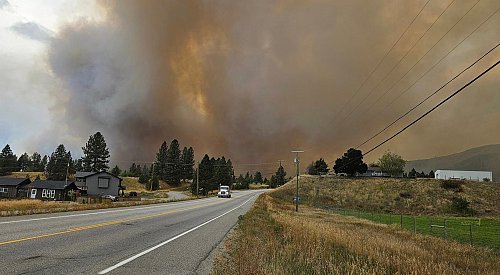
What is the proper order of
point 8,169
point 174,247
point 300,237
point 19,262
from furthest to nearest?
1. point 8,169
2. point 300,237
3. point 174,247
4. point 19,262

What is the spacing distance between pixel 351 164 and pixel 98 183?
2949 inches

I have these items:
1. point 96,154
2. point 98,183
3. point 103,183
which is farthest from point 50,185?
point 96,154

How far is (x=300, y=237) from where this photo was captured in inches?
651

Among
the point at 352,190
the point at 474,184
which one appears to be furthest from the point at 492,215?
the point at 352,190

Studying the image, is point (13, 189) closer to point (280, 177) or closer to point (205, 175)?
point (205, 175)

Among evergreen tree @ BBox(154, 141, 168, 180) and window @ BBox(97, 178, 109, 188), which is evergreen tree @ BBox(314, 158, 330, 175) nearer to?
evergreen tree @ BBox(154, 141, 168, 180)

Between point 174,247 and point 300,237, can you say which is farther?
point 300,237

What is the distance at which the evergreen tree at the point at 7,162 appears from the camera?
14450 centimetres

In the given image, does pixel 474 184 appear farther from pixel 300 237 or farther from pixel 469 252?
pixel 300 237

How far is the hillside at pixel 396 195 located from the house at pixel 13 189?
6310 cm

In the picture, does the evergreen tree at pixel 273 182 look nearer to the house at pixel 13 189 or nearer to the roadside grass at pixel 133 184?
the roadside grass at pixel 133 184

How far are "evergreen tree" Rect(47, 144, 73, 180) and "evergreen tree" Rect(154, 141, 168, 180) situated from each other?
3435 centimetres

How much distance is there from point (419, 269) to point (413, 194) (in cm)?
8965

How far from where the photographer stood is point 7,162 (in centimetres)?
14800
